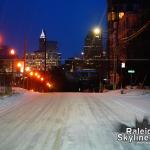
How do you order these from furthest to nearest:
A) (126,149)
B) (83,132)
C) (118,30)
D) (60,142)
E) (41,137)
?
(118,30) < (83,132) < (41,137) < (60,142) < (126,149)

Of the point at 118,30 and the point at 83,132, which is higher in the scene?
the point at 118,30

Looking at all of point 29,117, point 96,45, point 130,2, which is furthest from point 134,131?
point 96,45

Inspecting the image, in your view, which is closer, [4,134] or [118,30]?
[4,134]

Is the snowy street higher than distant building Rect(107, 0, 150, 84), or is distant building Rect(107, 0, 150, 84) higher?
distant building Rect(107, 0, 150, 84)

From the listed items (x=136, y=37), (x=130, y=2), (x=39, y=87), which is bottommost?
(x=39, y=87)

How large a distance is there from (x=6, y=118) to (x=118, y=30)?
7770cm

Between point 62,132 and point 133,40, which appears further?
point 133,40

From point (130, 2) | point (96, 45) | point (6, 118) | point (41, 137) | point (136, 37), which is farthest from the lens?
point (96, 45)

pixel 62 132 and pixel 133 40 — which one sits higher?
pixel 133 40

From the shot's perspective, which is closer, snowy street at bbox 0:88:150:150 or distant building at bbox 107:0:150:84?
snowy street at bbox 0:88:150:150

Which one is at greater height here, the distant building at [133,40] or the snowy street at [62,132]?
the distant building at [133,40]

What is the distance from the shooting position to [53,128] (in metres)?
16.1

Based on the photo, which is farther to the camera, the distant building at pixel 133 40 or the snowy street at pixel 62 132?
the distant building at pixel 133 40

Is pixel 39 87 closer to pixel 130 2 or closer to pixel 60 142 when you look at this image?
pixel 130 2
